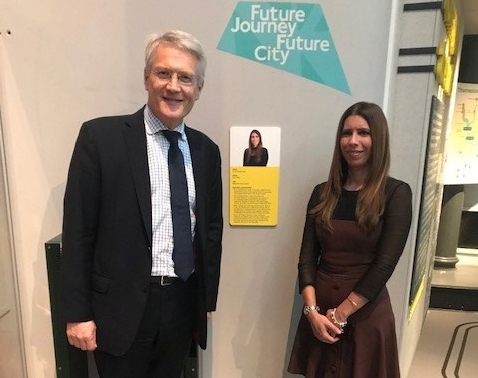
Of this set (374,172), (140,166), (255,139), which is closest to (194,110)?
(255,139)

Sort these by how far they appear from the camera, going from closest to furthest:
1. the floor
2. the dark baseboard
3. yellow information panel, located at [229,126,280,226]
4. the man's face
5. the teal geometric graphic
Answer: the man's face → the teal geometric graphic → yellow information panel, located at [229,126,280,226] → the floor → the dark baseboard

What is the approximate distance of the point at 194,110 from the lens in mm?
1749

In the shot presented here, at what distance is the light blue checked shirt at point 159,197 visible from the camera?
4.17ft

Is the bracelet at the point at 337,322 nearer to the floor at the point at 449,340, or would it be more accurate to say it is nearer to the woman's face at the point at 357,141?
the woman's face at the point at 357,141

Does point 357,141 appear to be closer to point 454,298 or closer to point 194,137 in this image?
point 194,137

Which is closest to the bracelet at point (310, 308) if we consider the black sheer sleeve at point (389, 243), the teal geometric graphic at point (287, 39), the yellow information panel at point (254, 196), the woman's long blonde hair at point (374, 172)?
the black sheer sleeve at point (389, 243)

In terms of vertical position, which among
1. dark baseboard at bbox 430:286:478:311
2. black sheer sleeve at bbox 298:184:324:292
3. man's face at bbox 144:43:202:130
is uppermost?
man's face at bbox 144:43:202:130

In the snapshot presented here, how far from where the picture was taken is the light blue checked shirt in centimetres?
127

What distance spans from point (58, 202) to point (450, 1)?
2.24 metres

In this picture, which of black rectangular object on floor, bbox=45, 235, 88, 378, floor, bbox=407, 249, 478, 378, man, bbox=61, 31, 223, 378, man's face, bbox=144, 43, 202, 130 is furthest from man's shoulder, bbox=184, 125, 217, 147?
floor, bbox=407, 249, 478, 378

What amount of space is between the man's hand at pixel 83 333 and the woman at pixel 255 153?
2.98ft

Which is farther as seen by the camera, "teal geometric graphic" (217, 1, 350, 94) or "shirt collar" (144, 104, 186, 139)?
"teal geometric graphic" (217, 1, 350, 94)

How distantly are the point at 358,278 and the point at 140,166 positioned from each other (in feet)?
2.86

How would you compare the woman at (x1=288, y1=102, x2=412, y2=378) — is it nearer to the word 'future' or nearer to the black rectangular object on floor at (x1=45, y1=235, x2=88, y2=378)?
the word 'future'
